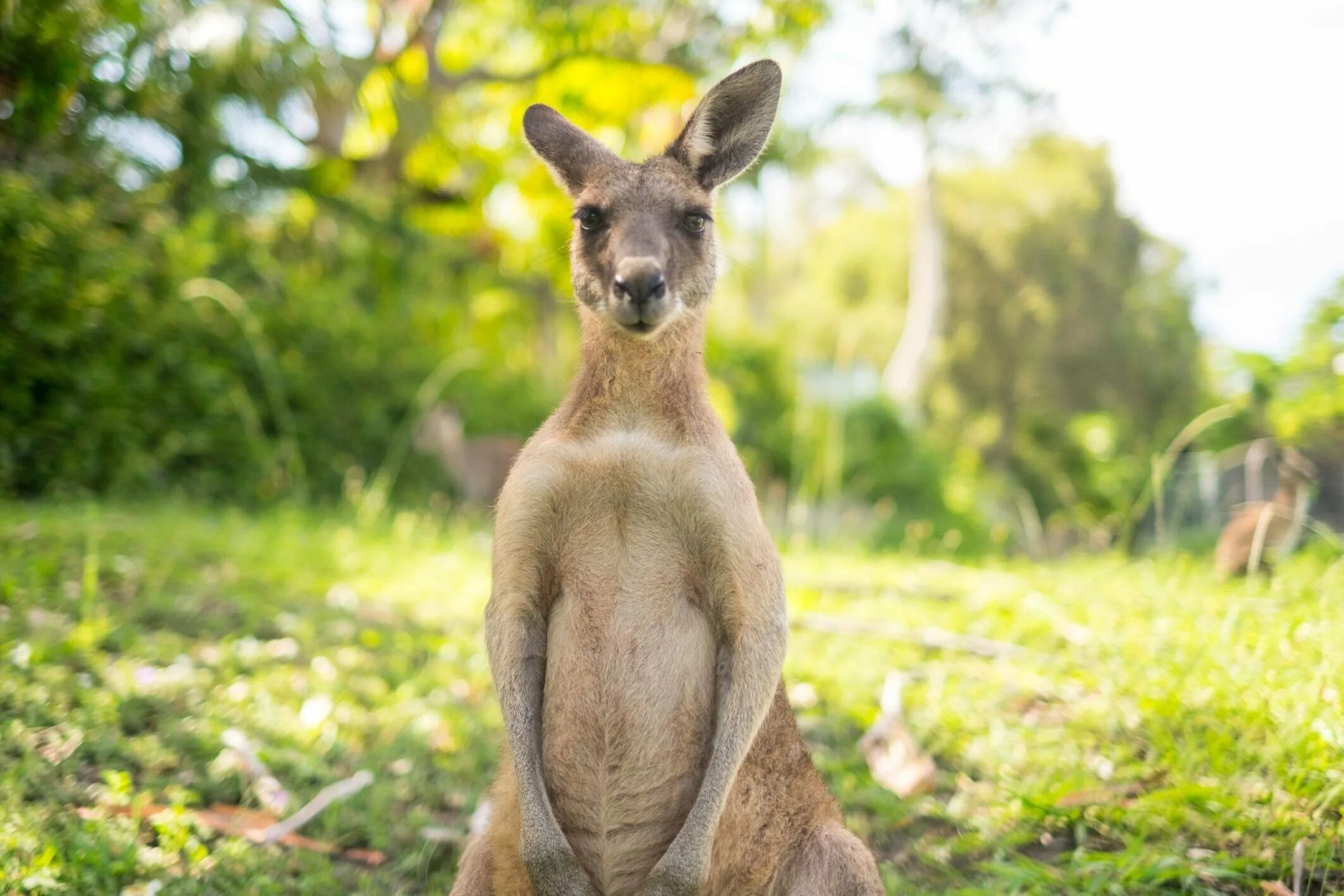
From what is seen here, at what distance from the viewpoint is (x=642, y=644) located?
224cm

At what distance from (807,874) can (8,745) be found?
250cm

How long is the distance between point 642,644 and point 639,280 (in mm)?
823

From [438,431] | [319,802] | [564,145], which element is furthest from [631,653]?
[438,431]

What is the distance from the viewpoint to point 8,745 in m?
3.04

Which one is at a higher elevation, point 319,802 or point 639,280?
point 639,280

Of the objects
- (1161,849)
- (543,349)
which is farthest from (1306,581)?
(543,349)

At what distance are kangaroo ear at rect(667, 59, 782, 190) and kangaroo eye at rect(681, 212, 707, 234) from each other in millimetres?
147

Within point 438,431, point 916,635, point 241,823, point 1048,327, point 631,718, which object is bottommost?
point 241,823

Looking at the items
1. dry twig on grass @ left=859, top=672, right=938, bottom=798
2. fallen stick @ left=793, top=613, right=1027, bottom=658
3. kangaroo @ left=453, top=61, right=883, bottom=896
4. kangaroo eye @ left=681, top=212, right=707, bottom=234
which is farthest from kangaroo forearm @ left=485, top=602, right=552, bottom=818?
fallen stick @ left=793, top=613, right=1027, bottom=658

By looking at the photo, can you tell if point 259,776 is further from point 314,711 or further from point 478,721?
point 478,721

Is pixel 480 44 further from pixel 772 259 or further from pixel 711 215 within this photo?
pixel 772 259

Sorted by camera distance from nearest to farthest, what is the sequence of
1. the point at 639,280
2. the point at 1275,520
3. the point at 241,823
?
the point at 639,280, the point at 241,823, the point at 1275,520

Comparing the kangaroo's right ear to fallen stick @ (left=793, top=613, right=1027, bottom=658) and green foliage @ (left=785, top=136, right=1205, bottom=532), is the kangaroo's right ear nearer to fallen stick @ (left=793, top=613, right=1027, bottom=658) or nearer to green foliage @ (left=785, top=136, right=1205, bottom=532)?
fallen stick @ (left=793, top=613, right=1027, bottom=658)

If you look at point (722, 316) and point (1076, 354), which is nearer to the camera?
point (1076, 354)
